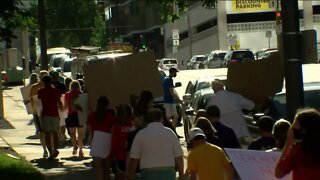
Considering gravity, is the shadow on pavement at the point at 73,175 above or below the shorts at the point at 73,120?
below

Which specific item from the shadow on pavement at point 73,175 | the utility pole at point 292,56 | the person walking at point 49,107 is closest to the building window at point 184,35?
the person walking at point 49,107

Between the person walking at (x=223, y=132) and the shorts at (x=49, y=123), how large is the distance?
6646 mm

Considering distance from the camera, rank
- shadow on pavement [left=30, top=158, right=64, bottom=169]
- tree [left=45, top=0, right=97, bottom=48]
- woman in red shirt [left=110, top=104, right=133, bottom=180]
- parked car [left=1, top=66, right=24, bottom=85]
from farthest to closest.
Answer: tree [left=45, top=0, right=97, bottom=48] < parked car [left=1, top=66, right=24, bottom=85] < shadow on pavement [left=30, top=158, right=64, bottom=169] < woman in red shirt [left=110, top=104, right=133, bottom=180]

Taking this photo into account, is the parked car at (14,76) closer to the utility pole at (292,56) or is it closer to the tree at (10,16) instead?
the tree at (10,16)

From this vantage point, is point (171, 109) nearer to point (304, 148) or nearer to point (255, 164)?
point (255, 164)

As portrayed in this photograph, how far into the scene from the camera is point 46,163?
55.0ft

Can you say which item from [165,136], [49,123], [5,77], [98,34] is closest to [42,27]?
[49,123]

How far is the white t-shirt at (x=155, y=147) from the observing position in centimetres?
975

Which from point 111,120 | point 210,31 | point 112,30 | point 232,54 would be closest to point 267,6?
point 210,31

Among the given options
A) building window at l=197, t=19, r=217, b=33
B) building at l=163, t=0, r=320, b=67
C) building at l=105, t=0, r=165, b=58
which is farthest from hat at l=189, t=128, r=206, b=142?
building at l=105, t=0, r=165, b=58

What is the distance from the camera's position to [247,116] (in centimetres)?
1333

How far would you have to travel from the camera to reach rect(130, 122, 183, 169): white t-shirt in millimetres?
9750

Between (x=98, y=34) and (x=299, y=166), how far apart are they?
84524 mm

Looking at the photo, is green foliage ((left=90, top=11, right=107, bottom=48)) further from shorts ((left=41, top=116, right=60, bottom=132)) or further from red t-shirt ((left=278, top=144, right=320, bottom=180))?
red t-shirt ((left=278, top=144, right=320, bottom=180))
